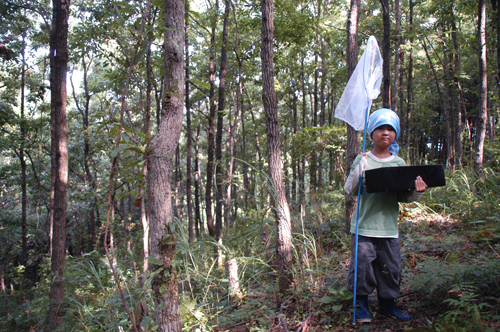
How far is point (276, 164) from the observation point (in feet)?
10.6

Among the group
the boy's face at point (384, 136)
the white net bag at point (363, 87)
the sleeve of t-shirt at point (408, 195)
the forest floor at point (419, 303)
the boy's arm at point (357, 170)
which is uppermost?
the white net bag at point (363, 87)

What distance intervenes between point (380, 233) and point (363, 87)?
1292mm

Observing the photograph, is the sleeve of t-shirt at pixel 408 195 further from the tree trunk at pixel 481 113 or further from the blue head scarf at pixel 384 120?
the tree trunk at pixel 481 113

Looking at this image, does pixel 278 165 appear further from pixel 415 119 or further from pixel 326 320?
pixel 415 119

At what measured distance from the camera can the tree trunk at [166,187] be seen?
1.68 metres

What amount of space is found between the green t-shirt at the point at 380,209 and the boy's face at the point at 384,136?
0.14 m

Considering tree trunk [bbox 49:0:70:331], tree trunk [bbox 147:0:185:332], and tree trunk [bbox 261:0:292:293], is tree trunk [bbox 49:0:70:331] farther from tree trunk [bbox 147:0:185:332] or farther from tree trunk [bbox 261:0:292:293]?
tree trunk [bbox 147:0:185:332]

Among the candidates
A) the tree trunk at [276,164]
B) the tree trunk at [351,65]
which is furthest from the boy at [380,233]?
the tree trunk at [351,65]

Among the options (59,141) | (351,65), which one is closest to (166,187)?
(351,65)

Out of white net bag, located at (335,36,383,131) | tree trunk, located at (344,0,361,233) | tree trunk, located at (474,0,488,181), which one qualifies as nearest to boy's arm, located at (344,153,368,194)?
white net bag, located at (335,36,383,131)

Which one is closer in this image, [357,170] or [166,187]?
[166,187]

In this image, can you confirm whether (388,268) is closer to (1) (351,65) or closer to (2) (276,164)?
(2) (276,164)

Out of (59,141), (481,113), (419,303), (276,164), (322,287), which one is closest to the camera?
(419,303)

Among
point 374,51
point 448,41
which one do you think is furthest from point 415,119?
point 374,51
